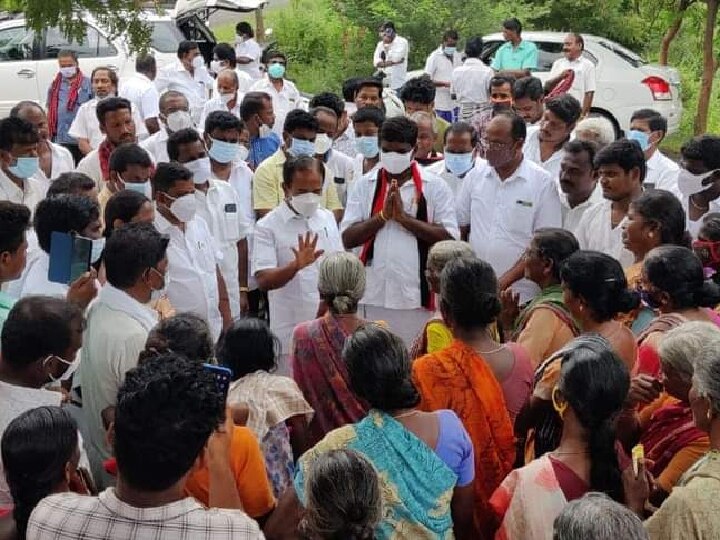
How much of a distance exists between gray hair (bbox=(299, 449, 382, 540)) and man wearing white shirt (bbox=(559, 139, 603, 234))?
3.44m

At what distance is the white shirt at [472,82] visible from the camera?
11.4 m

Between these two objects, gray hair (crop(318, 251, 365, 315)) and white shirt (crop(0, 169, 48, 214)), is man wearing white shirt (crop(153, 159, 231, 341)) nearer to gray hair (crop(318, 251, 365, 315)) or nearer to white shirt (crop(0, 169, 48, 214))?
gray hair (crop(318, 251, 365, 315))

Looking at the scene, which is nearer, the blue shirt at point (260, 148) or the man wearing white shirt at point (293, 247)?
the man wearing white shirt at point (293, 247)

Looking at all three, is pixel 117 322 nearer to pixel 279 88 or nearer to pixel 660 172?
pixel 660 172

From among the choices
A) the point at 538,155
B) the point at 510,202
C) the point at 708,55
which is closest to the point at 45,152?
the point at 510,202

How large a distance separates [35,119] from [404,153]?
3232 mm

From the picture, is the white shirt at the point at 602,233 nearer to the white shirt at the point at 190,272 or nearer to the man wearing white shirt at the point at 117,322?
the white shirt at the point at 190,272

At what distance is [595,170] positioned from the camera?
17.1 feet

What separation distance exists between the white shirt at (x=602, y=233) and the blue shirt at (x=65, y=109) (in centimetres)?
620

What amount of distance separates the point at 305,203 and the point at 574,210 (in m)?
1.72

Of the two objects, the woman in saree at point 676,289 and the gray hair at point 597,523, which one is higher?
the gray hair at point 597,523

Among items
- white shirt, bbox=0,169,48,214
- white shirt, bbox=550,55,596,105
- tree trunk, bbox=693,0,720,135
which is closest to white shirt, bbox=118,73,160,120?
white shirt, bbox=0,169,48,214

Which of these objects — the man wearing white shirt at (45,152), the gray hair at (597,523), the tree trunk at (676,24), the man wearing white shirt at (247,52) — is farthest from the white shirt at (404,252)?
the tree trunk at (676,24)

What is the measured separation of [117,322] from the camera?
139 inches
